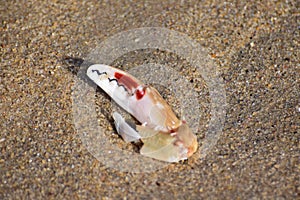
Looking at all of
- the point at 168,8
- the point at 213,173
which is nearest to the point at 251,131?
the point at 213,173

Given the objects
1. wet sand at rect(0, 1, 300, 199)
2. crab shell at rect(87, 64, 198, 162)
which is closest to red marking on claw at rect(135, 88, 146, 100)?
crab shell at rect(87, 64, 198, 162)

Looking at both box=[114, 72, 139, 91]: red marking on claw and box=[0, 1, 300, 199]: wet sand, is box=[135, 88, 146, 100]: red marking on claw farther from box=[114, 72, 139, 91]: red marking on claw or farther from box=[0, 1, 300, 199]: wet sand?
box=[0, 1, 300, 199]: wet sand

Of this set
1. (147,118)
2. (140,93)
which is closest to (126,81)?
(140,93)

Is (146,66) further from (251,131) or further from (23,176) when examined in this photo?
(23,176)

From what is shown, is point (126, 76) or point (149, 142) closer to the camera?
point (149, 142)

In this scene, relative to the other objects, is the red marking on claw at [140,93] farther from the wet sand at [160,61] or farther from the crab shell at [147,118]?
the wet sand at [160,61]

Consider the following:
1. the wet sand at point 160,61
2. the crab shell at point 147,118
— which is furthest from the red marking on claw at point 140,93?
the wet sand at point 160,61

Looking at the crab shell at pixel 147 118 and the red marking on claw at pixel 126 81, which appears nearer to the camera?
the crab shell at pixel 147 118
